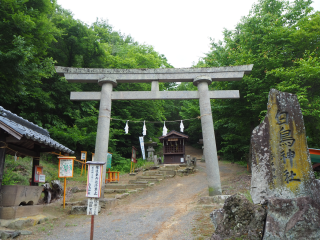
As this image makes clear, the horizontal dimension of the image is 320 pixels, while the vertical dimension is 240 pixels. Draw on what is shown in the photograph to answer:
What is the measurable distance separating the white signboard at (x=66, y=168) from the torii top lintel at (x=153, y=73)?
11.5ft

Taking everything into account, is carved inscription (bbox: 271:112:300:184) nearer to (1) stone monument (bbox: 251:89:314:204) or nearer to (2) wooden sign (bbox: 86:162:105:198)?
(1) stone monument (bbox: 251:89:314:204)

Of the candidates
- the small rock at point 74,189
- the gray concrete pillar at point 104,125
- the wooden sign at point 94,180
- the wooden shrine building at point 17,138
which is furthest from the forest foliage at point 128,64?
the wooden sign at point 94,180

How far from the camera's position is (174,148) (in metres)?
22.8

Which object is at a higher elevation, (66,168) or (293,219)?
(66,168)

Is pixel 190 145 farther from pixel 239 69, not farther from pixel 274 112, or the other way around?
pixel 274 112

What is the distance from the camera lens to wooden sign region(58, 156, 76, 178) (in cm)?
813

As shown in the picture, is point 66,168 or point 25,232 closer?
point 25,232

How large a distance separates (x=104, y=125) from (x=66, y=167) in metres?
2.07

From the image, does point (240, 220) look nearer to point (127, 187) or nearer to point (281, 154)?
point (281, 154)

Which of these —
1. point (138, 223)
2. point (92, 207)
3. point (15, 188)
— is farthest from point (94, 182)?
point (15, 188)

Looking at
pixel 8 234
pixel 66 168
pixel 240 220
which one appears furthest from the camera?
pixel 66 168

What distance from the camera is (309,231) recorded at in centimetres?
339

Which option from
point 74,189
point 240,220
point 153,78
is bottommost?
point 240,220

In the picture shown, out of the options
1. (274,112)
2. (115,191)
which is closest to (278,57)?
(274,112)
